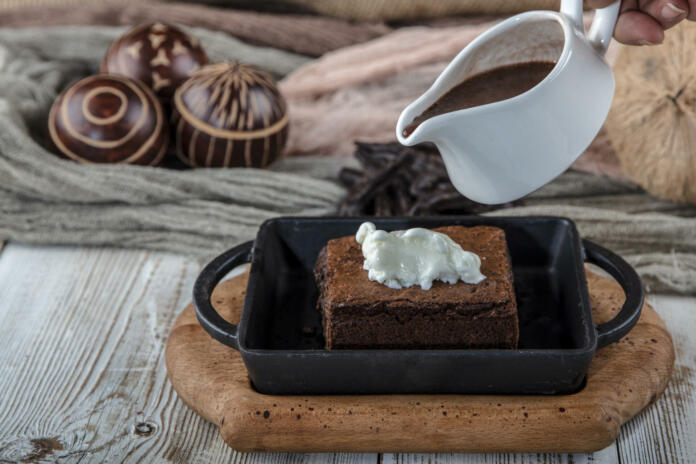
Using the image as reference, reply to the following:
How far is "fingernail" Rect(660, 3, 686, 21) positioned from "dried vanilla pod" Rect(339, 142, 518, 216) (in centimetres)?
76

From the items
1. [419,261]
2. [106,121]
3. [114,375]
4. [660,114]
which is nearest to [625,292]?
[419,261]

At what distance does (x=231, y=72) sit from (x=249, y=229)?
509mm

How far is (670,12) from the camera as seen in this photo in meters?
1.56

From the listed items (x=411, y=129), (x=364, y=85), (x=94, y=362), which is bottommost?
(x=364, y=85)

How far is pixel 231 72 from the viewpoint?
2.35m

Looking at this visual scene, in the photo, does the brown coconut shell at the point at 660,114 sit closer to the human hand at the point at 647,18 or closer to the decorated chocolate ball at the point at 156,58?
the human hand at the point at 647,18

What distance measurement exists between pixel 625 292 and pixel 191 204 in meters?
1.31

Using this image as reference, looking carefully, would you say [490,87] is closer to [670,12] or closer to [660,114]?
[670,12]

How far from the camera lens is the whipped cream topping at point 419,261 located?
1484 mm

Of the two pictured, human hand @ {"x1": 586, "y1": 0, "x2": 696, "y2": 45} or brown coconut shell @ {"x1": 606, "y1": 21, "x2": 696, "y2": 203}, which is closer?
human hand @ {"x1": 586, "y1": 0, "x2": 696, "y2": 45}

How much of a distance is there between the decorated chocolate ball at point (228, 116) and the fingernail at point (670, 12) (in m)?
1.20

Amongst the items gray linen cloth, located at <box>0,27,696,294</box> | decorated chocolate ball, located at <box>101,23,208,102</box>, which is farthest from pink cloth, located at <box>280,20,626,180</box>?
decorated chocolate ball, located at <box>101,23,208,102</box>

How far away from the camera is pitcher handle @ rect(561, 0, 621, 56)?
1401 mm

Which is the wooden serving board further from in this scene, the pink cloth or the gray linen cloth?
the pink cloth
